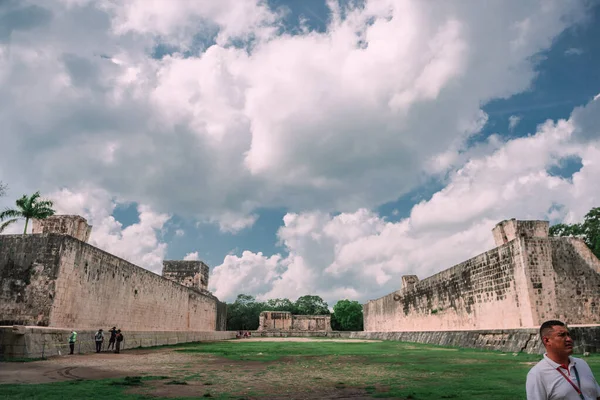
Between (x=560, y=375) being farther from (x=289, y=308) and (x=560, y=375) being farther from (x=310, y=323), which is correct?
(x=289, y=308)

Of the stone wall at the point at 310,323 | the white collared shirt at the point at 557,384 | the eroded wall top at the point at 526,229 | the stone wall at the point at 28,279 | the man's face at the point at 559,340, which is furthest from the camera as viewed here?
the stone wall at the point at 310,323

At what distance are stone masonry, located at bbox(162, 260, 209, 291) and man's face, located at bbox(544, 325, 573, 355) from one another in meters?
35.5

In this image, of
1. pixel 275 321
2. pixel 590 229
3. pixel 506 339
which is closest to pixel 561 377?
pixel 506 339

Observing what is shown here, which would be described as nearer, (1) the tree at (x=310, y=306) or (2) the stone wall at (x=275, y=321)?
(2) the stone wall at (x=275, y=321)

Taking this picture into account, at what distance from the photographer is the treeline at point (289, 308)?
6000 cm

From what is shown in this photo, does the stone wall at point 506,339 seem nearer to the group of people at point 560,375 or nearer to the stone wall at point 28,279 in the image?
the group of people at point 560,375

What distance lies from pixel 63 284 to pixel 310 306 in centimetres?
6545

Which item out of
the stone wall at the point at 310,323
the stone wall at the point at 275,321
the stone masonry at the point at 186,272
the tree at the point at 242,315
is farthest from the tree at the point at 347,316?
the stone masonry at the point at 186,272

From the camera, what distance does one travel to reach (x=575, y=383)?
79.5 inches

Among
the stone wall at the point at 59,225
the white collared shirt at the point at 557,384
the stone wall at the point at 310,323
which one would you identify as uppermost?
the stone wall at the point at 59,225

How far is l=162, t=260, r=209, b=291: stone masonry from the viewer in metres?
35.8

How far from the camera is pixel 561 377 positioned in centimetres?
202

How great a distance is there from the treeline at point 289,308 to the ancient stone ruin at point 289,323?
16.0 m

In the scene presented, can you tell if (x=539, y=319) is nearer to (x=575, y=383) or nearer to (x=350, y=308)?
(x=575, y=383)
